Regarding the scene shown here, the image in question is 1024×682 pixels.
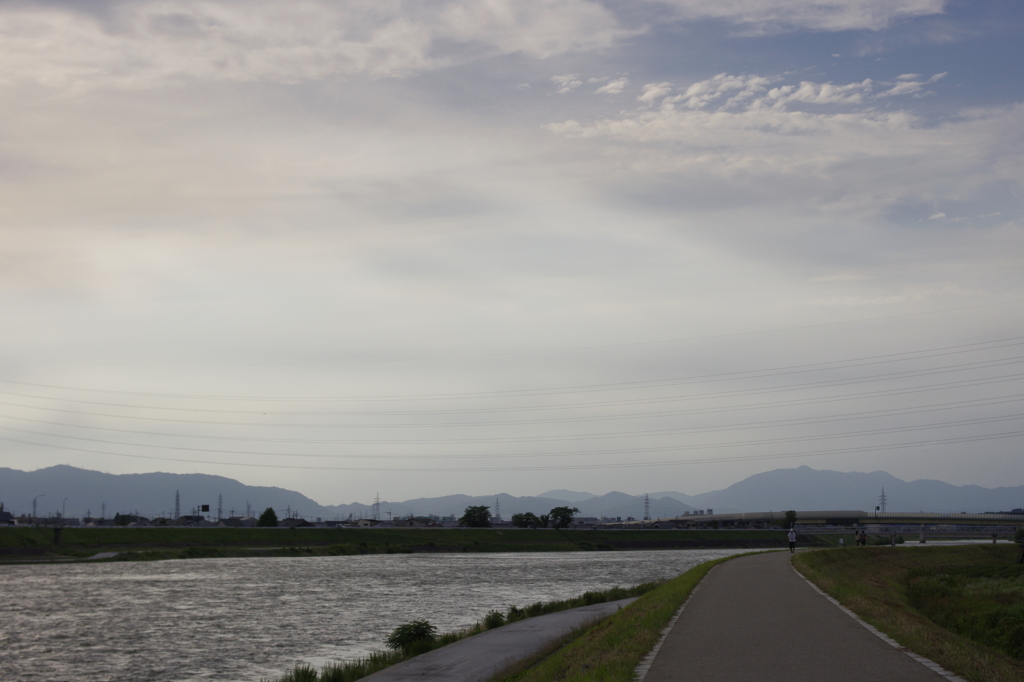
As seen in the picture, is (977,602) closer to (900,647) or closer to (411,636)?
(411,636)

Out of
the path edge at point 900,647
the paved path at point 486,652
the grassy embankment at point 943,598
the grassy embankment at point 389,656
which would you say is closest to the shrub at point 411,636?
the grassy embankment at point 389,656

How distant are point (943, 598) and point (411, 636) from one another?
3165 cm

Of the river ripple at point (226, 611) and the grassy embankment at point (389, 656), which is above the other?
the grassy embankment at point (389, 656)

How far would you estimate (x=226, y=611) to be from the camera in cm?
4703

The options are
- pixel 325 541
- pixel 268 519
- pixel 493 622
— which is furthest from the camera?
pixel 268 519

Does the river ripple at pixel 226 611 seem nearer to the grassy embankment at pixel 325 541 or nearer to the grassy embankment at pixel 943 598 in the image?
the grassy embankment at pixel 943 598

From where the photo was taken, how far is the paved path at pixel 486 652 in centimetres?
2414

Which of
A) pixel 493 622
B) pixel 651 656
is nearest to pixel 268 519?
pixel 493 622

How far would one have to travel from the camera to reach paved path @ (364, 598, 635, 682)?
79.2ft

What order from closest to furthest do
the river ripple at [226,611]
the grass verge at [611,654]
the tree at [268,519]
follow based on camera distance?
the grass verge at [611,654], the river ripple at [226,611], the tree at [268,519]

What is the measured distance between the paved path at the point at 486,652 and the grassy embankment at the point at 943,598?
10.1m

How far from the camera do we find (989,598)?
42781 mm

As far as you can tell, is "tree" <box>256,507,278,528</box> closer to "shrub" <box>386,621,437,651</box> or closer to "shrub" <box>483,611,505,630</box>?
"shrub" <box>483,611,505,630</box>

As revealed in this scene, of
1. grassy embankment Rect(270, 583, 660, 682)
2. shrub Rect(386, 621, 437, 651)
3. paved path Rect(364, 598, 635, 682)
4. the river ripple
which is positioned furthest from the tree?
shrub Rect(386, 621, 437, 651)
